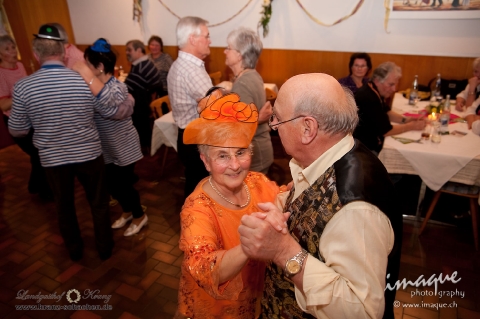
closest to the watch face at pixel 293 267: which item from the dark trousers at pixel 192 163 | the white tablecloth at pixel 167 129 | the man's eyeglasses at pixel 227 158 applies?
the man's eyeglasses at pixel 227 158

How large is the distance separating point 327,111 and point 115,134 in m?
2.24

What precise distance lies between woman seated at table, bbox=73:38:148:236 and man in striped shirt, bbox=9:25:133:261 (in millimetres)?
79


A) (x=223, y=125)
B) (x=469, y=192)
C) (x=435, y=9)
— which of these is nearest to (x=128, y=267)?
(x=223, y=125)

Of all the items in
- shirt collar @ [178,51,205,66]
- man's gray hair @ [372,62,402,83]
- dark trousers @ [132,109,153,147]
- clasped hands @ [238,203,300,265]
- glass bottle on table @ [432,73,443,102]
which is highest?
shirt collar @ [178,51,205,66]

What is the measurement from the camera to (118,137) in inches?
111

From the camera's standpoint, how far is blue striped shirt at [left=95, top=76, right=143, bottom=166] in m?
2.66

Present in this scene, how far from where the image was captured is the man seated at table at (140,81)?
4465mm

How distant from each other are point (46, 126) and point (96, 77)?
Answer: 53 centimetres

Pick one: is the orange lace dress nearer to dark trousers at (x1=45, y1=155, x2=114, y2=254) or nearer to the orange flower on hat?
the orange flower on hat

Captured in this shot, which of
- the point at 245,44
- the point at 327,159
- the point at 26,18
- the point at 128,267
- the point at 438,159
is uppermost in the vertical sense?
the point at 26,18

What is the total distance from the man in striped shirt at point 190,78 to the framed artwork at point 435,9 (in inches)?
145

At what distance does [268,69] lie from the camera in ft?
20.0

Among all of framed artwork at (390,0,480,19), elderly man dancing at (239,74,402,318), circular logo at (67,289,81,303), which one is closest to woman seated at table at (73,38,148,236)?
circular logo at (67,289,81,303)

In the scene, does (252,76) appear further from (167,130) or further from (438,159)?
(438,159)
